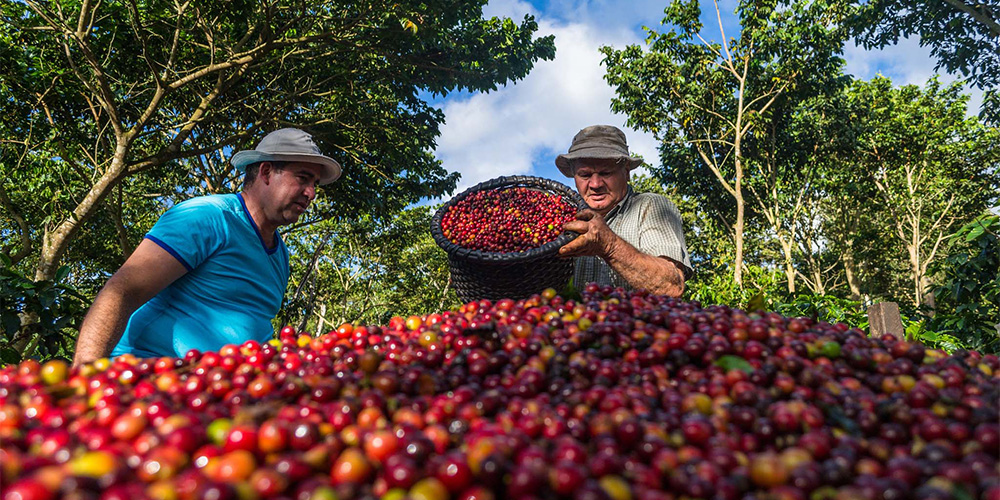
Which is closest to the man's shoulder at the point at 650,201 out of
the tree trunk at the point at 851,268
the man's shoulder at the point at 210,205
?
the man's shoulder at the point at 210,205

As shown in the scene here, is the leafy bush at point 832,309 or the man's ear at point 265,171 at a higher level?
the leafy bush at point 832,309

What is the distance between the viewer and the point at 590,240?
251cm

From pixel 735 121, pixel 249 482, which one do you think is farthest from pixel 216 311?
pixel 735 121

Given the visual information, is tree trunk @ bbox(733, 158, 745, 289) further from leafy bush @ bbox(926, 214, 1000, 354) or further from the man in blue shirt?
the man in blue shirt

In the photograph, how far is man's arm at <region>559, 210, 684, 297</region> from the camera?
252 centimetres

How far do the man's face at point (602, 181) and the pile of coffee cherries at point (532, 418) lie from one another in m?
1.81

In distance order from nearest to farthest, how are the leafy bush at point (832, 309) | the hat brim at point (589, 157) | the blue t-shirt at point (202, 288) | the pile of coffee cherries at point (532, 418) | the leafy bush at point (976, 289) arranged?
the pile of coffee cherries at point (532, 418) → the blue t-shirt at point (202, 288) → the hat brim at point (589, 157) → the leafy bush at point (976, 289) → the leafy bush at point (832, 309)

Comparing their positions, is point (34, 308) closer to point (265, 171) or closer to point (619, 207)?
point (265, 171)

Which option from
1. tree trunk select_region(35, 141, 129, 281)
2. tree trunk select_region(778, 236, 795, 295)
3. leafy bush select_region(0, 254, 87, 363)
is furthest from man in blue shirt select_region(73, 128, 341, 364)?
tree trunk select_region(778, 236, 795, 295)

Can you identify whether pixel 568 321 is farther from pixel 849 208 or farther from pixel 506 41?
pixel 849 208

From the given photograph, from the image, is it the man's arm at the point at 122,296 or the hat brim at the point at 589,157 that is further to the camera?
the hat brim at the point at 589,157

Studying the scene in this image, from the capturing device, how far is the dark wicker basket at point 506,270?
2.55 meters

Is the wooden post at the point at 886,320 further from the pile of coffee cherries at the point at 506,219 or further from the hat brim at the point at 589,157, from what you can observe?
the pile of coffee cherries at the point at 506,219

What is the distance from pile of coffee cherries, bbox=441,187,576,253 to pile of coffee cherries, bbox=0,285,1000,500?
50.2 inches
